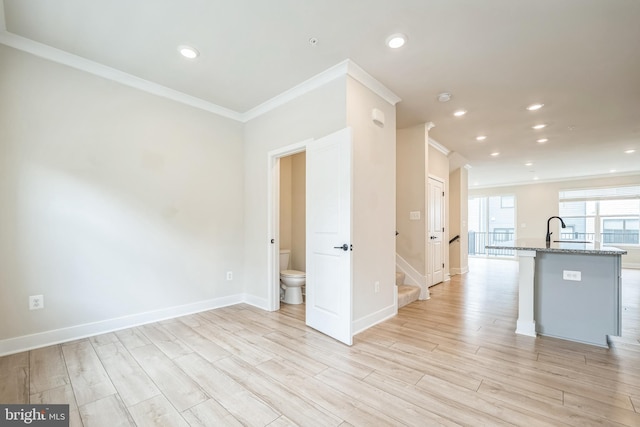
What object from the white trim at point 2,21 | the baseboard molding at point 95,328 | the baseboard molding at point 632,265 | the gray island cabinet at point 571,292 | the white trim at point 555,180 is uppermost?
the white trim at point 2,21

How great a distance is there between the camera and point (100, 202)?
2838 millimetres

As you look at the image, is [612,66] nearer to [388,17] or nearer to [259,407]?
[388,17]

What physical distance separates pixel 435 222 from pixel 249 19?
14.9 feet

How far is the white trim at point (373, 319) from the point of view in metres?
2.88

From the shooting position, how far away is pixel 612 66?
281cm

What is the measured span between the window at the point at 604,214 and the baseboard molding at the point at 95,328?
10.9 meters

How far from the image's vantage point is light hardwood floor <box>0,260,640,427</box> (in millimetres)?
1669

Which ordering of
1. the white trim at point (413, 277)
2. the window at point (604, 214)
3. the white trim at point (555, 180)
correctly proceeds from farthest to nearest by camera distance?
the white trim at point (555, 180) < the window at point (604, 214) < the white trim at point (413, 277)

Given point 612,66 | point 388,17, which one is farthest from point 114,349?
point 612,66

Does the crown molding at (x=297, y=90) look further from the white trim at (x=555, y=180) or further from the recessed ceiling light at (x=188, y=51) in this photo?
the white trim at (x=555, y=180)

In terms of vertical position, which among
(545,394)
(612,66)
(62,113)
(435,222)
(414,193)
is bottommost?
(545,394)

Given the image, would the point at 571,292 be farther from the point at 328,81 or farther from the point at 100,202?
the point at 100,202

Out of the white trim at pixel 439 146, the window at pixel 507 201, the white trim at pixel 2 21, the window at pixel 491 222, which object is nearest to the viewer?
the white trim at pixel 2 21

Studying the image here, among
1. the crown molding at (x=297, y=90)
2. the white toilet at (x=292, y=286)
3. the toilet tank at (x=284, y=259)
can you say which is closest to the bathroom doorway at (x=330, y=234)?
the crown molding at (x=297, y=90)
